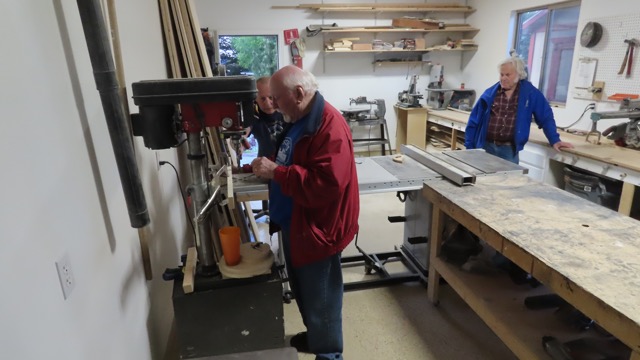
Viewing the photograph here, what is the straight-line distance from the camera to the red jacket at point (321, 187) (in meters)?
1.57

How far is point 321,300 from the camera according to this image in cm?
185

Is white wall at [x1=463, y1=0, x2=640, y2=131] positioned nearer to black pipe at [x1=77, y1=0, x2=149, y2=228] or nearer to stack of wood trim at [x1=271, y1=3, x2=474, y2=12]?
stack of wood trim at [x1=271, y1=3, x2=474, y2=12]

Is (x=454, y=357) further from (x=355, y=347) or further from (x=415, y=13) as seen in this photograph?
(x=415, y=13)

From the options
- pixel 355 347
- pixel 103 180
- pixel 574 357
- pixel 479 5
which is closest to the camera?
pixel 103 180

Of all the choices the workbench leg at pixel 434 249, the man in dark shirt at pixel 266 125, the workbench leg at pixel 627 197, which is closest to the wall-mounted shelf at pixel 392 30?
the man in dark shirt at pixel 266 125

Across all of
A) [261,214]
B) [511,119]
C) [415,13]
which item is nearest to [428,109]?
[415,13]

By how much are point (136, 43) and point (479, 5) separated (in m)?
5.32

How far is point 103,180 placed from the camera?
133 centimetres

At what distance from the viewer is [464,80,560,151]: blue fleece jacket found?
10.4 feet

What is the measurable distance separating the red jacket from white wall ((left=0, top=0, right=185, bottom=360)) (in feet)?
2.15

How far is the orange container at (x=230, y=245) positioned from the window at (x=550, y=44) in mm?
4229

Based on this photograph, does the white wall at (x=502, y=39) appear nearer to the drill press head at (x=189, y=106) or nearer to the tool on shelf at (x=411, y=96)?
the tool on shelf at (x=411, y=96)

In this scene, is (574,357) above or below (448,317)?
above

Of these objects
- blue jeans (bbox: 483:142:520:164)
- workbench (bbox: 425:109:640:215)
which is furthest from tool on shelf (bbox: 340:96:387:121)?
blue jeans (bbox: 483:142:520:164)
